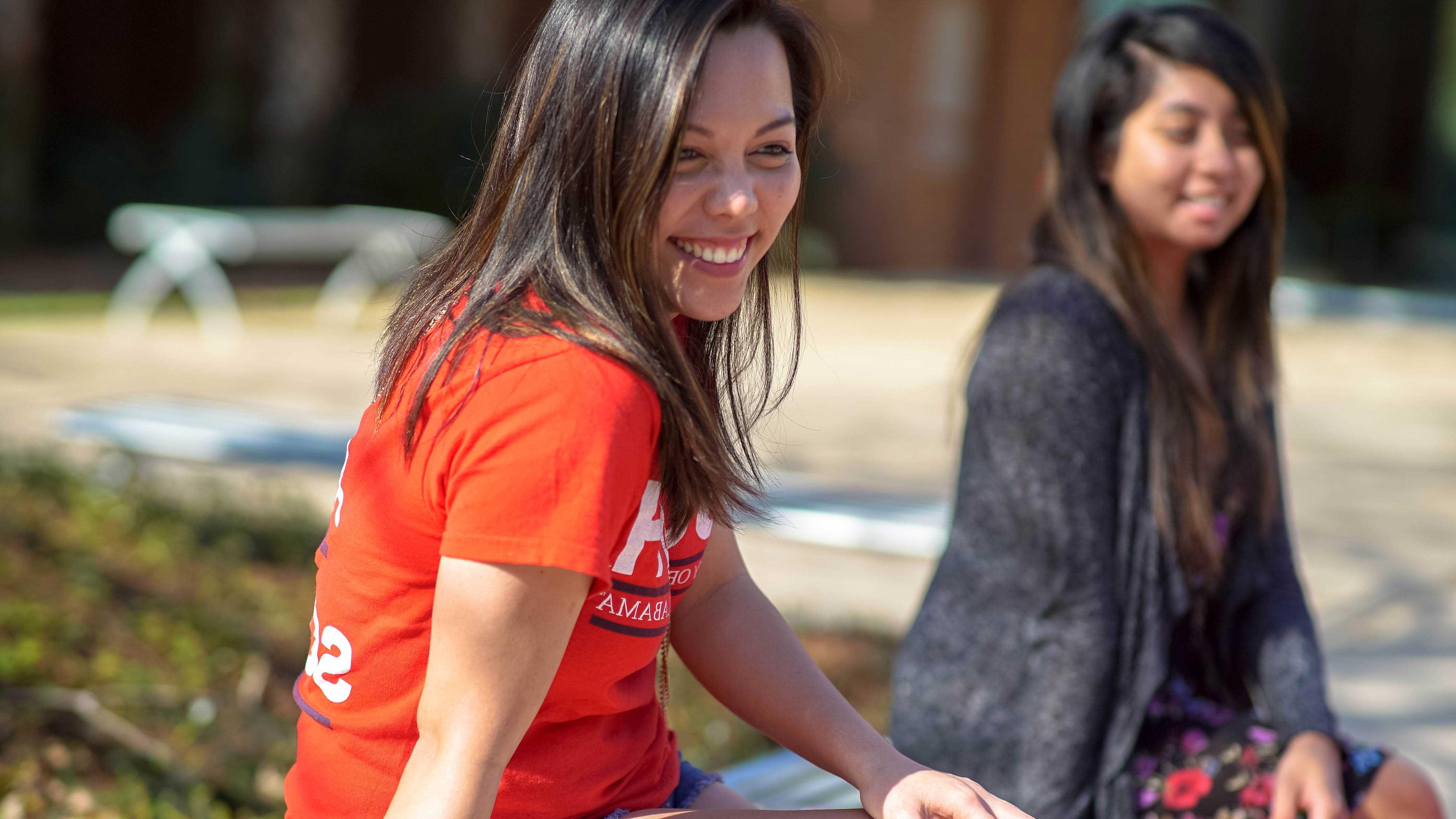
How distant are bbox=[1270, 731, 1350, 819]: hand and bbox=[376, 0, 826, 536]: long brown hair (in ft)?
3.44

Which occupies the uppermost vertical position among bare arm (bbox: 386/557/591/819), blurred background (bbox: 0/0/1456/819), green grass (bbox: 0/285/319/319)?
bare arm (bbox: 386/557/591/819)

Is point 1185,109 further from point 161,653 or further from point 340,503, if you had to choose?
point 161,653

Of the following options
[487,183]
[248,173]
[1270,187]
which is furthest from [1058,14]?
[487,183]

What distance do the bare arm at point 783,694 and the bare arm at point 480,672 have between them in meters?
0.32

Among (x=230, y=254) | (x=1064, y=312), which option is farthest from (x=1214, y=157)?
(x=230, y=254)

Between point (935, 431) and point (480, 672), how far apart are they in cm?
638

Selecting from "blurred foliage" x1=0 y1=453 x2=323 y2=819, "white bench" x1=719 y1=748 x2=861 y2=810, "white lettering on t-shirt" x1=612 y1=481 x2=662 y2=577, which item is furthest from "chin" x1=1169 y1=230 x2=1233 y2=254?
"blurred foliage" x1=0 y1=453 x2=323 y2=819

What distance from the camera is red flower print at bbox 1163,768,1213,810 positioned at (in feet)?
6.95

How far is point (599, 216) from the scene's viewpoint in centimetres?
139

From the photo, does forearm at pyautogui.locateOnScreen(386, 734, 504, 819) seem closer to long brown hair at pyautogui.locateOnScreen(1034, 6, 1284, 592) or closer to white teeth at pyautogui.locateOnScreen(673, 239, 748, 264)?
white teeth at pyautogui.locateOnScreen(673, 239, 748, 264)

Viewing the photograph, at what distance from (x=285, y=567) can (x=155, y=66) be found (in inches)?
559

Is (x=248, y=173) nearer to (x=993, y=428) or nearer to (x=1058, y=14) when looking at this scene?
(x=1058, y=14)

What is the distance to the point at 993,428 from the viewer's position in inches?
89.1

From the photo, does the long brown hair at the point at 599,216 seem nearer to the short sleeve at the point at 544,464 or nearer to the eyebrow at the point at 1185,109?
the short sleeve at the point at 544,464
